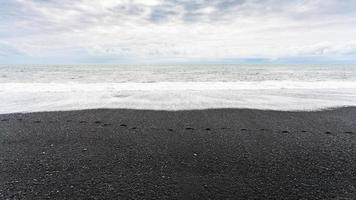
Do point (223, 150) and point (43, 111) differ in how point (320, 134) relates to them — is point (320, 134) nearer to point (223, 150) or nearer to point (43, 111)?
point (223, 150)

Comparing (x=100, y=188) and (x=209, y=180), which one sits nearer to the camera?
(x=100, y=188)

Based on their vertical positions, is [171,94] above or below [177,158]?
above

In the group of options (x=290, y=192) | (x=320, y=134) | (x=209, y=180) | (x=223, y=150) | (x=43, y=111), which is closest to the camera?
(x=290, y=192)

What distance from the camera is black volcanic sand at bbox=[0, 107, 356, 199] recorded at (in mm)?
3160

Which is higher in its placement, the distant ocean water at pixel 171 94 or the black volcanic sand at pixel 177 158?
Result: the distant ocean water at pixel 171 94

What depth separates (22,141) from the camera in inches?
201

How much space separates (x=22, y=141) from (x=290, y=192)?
17.6 ft

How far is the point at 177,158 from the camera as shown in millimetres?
4195

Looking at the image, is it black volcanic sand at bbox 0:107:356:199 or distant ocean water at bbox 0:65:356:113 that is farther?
distant ocean water at bbox 0:65:356:113

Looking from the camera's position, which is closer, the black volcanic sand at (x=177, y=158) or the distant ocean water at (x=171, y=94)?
the black volcanic sand at (x=177, y=158)

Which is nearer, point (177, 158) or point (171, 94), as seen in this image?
point (177, 158)

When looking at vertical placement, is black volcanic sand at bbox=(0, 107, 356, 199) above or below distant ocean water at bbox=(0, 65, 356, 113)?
below

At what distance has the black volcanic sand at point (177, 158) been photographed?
316cm

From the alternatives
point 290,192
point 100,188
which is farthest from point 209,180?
point 100,188
